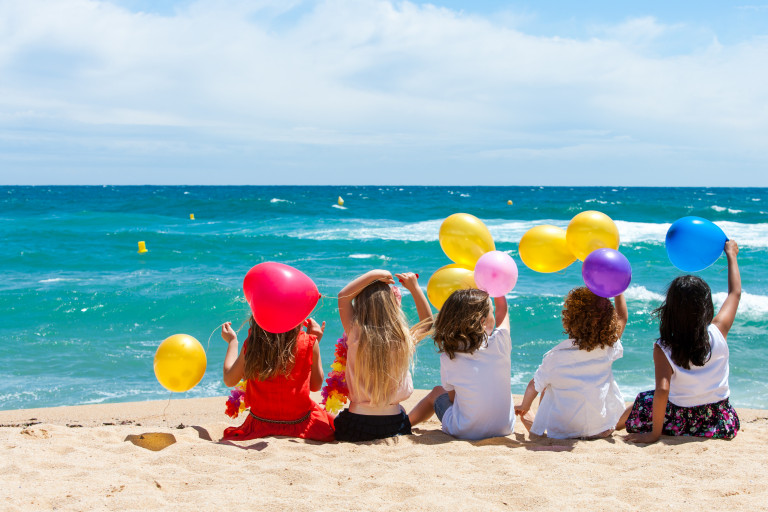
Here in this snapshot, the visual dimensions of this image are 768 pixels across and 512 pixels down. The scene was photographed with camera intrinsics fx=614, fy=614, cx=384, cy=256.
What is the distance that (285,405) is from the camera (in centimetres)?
366

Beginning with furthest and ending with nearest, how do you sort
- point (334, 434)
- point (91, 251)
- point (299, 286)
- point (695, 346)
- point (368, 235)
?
point (368, 235)
point (91, 251)
point (334, 434)
point (695, 346)
point (299, 286)

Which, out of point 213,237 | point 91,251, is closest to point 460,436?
point 91,251

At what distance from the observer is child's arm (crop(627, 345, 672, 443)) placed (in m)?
3.51

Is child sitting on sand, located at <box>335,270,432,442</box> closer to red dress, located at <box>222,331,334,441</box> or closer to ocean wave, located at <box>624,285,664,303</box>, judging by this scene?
red dress, located at <box>222,331,334,441</box>

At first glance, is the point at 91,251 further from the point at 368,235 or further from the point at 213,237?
the point at 368,235

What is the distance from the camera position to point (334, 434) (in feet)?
12.3

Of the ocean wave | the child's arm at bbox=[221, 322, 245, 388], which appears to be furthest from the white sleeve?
the ocean wave

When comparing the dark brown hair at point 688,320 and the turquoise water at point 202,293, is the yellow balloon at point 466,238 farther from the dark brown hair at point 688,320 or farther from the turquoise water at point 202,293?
the turquoise water at point 202,293

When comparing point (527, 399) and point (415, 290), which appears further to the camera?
point (527, 399)

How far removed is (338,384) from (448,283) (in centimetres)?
95

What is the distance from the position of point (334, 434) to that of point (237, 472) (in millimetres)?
858

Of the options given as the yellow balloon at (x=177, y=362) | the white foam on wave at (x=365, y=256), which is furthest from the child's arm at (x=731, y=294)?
the white foam on wave at (x=365, y=256)

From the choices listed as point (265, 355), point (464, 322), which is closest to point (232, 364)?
point (265, 355)

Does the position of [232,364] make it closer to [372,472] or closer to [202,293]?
[372,472]
